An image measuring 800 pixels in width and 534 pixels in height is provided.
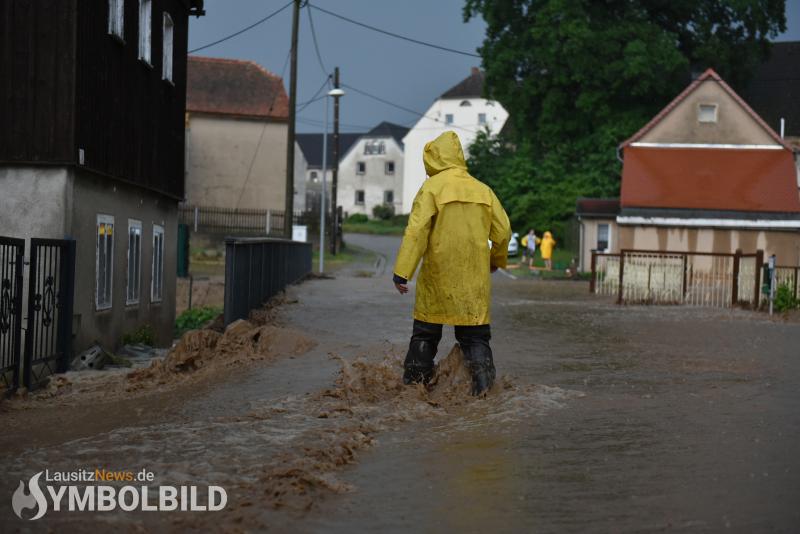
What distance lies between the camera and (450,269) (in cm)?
846

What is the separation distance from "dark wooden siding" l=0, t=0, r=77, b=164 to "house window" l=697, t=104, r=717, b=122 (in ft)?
120

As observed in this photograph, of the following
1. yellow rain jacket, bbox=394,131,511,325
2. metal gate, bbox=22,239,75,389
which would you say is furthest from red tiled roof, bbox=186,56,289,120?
yellow rain jacket, bbox=394,131,511,325

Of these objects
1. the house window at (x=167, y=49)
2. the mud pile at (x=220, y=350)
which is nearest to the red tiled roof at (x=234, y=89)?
the house window at (x=167, y=49)

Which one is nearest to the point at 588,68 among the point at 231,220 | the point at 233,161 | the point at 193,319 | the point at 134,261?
the point at 233,161

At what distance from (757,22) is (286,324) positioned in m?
41.7

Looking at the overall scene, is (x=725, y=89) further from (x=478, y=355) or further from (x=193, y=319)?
(x=478, y=355)

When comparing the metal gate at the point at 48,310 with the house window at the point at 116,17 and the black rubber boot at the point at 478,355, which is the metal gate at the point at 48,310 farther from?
the house window at the point at 116,17

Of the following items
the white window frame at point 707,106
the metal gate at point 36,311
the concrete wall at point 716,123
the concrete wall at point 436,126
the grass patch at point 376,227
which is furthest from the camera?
the concrete wall at point 436,126

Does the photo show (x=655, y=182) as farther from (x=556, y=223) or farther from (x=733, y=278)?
(x=733, y=278)

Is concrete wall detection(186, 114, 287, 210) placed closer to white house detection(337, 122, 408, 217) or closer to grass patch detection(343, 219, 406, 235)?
grass patch detection(343, 219, 406, 235)

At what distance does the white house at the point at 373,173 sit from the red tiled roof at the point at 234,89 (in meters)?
47.7

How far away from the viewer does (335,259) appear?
155 ft

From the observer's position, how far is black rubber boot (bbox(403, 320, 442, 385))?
8547mm

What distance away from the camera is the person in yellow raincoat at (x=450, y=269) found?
841 centimetres
